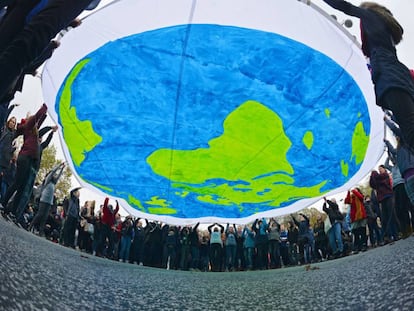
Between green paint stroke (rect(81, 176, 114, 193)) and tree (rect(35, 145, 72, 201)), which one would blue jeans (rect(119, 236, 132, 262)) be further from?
tree (rect(35, 145, 72, 201))

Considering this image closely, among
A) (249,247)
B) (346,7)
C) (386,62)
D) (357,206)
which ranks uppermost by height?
(357,206)

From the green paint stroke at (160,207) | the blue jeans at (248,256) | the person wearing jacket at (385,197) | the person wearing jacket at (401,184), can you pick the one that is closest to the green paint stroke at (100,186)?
the green paint stroke at (160,207)

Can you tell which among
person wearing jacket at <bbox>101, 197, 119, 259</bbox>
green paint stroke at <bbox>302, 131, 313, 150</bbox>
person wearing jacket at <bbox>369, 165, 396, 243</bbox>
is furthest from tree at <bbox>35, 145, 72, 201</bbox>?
person wearing jacket at <bbox>369, 165, 396, 243</bbox>

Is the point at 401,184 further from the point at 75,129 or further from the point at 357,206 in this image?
the point at 75,129

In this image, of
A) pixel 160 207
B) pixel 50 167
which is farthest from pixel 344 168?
pixel 50 167

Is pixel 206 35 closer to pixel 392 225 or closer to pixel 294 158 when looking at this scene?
pixel 294 158

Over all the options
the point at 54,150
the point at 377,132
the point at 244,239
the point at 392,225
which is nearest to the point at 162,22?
the point at 377,132
